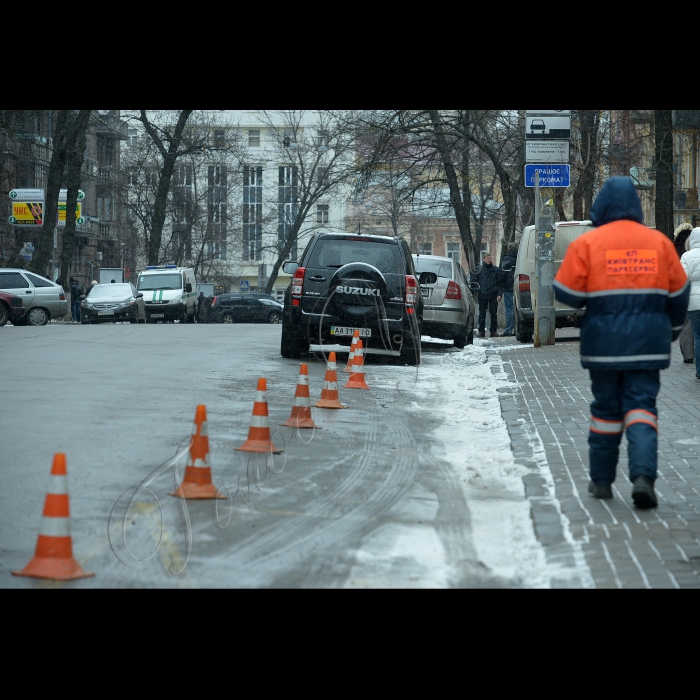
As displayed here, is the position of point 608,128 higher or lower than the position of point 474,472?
higher

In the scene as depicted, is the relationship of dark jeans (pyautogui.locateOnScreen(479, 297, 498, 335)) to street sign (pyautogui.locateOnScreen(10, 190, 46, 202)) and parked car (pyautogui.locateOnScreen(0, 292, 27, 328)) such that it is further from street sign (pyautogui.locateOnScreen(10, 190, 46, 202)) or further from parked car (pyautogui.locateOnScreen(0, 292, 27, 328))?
street sign (pyautogui.locateOnScreen(10, 190, 46, 202))

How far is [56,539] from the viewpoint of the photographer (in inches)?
204

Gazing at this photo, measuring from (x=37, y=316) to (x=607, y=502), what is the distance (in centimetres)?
2969

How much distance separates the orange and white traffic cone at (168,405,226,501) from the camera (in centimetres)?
691

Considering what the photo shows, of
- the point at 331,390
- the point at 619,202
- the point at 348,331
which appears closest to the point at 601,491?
the point at 619,202

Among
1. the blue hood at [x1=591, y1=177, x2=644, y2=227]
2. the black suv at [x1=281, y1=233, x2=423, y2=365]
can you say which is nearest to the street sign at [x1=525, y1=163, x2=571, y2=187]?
the black suv at [x1=281, y1=233, x2=423, y2=365]

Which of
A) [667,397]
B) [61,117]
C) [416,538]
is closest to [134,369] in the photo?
[667,397]

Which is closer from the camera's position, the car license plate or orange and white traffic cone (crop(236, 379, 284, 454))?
orange and white traffic cone (crop(236, 379, 284, 454))

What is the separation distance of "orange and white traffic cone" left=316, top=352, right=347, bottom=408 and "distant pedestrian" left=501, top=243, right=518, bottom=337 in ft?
45.4

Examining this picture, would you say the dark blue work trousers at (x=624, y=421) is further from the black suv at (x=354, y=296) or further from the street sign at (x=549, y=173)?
the street sign at (x=549, y=173)
